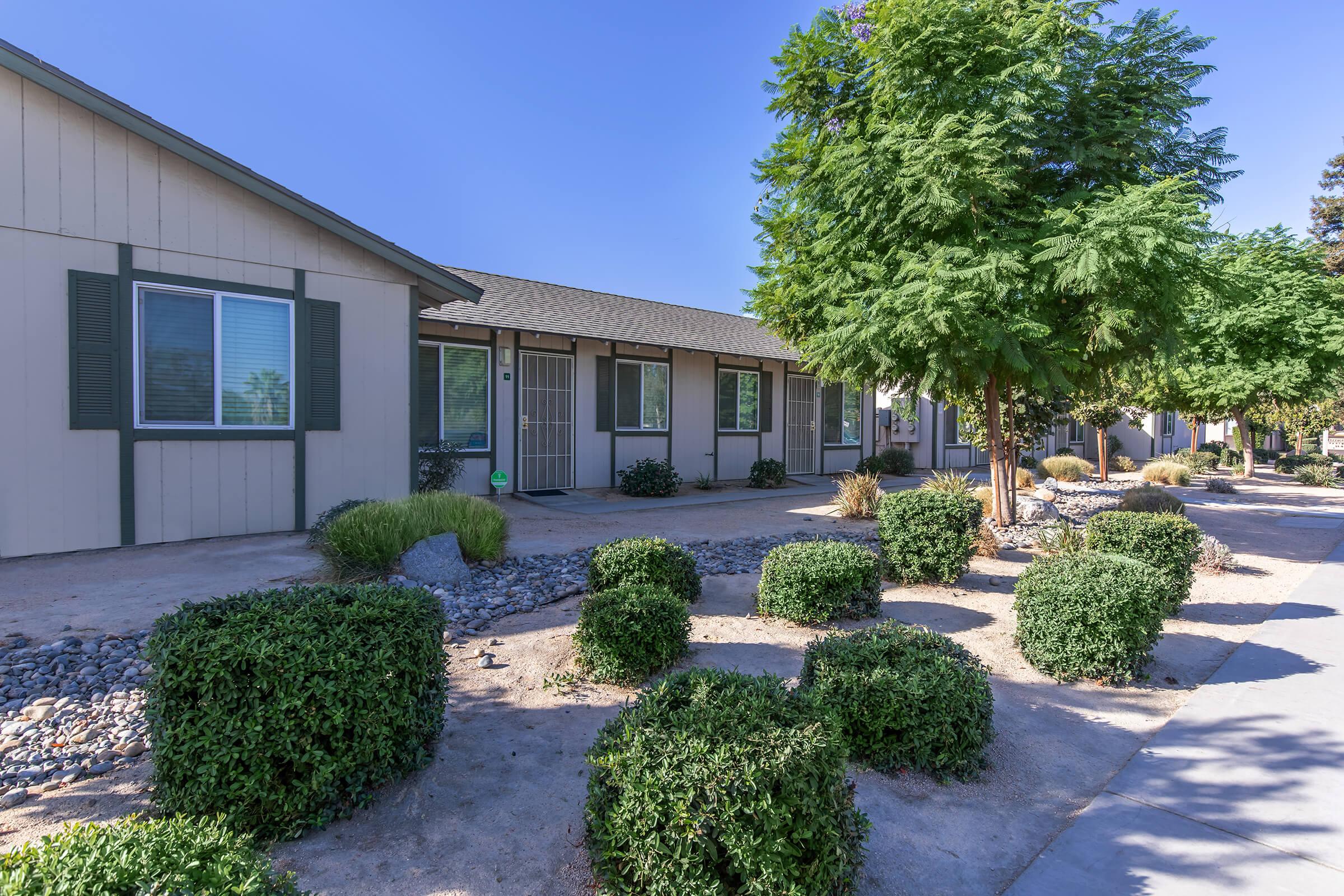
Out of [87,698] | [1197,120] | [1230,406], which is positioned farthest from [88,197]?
[1230,406]

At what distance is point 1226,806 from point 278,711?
12.7 ft

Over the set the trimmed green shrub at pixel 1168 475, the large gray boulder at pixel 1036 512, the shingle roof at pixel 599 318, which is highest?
the shingle roof at pixel 599 318

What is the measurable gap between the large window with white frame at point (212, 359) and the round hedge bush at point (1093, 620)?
801 cm

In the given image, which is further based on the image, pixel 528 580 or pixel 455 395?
pixel 455 395

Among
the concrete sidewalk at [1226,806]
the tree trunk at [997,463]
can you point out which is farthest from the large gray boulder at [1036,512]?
the concrete sidewalk at [1226,806]

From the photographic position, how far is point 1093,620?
414 cm

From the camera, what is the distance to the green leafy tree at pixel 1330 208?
3356 cm

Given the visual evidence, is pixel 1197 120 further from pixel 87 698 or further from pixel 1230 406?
pixel 1230 406

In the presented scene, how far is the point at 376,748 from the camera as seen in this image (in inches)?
101

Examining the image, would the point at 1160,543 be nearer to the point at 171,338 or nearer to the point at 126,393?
the point at 171,338

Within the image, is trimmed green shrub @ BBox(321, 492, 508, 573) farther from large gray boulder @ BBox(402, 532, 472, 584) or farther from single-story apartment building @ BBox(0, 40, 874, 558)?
single-story apartment building @ BBox(0, 40, 874, 558)

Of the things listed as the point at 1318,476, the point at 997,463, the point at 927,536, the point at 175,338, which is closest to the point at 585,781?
the point at 927,536

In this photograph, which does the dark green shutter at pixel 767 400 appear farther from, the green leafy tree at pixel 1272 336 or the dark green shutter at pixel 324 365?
the dark green shutter at pixel 324 365

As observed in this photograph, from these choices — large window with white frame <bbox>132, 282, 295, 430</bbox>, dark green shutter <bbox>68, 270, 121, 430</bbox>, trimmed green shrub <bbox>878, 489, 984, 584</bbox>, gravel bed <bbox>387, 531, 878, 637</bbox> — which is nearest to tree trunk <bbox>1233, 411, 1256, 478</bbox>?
trimmed green shrub <bbox>878, 489, 984, 584</bbox>
